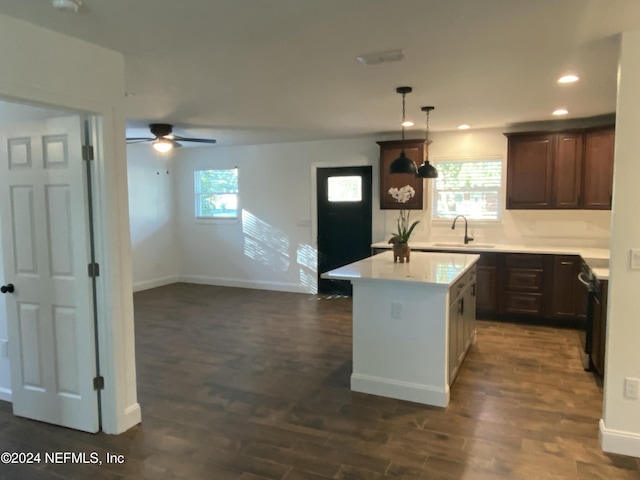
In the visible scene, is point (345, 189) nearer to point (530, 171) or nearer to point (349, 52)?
point (530, 171)

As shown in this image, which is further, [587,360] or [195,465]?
[587,360]

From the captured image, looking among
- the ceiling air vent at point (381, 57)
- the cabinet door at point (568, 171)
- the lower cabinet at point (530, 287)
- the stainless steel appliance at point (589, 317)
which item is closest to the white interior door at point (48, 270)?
the ceiling air vent at point (381, 57)

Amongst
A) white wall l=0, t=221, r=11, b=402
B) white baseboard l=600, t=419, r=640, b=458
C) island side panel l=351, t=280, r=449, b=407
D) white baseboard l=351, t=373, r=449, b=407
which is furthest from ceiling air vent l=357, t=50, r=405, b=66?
white wall l=0, t=221, r=11, b=402

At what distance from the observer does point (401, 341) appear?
3.43 metres

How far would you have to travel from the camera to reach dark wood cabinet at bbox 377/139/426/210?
6.19 meters

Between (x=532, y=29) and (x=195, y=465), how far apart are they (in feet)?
10.2

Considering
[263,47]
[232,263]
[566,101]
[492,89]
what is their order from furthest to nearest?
1. [232,263]
2. [566,101]
3. [492,89]
4. [263,47]

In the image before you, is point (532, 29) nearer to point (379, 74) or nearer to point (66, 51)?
point (379, 74)

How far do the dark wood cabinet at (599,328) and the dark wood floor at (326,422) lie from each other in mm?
166

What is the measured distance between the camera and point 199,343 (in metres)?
4.87

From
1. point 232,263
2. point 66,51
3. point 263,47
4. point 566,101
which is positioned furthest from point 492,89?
point 232,263

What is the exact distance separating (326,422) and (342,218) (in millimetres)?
4352

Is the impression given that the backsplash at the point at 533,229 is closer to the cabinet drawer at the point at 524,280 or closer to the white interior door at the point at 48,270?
the cabinet drawer at the point at 524,280

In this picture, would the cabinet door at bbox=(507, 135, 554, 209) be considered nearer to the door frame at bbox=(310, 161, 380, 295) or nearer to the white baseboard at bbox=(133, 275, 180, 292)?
the door frame at bbox=(310, 161, 380, 295)
